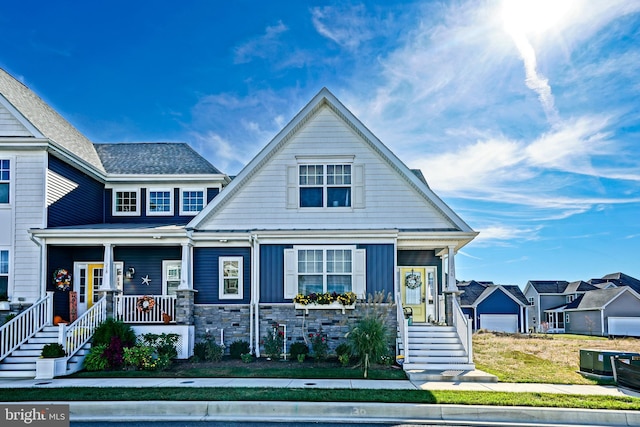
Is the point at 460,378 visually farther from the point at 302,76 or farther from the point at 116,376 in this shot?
the point at 302,76

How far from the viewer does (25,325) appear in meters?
15.2

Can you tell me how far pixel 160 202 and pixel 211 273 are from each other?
481 centimetres

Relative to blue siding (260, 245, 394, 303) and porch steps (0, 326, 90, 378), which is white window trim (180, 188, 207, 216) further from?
porch steps (0, 326, 90, 378)

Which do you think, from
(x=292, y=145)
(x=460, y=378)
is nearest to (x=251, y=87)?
(x=292, y=145)

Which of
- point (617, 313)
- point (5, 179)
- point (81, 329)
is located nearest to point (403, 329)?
point (81, 329)

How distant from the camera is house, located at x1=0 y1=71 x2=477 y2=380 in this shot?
16344 mm

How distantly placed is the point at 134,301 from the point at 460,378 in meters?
10.0

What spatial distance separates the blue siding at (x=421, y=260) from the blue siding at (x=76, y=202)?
11193 mm

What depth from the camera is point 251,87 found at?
65.3 feet

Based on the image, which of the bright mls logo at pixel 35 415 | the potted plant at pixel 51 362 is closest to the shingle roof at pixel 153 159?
the potted plant at pixel 51 362

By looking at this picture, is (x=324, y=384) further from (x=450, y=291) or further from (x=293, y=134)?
(x=293, y=134)

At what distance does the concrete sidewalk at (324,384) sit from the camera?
11.5m

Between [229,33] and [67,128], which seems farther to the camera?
[67,128]

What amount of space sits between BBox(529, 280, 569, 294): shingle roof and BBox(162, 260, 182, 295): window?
44533mm
